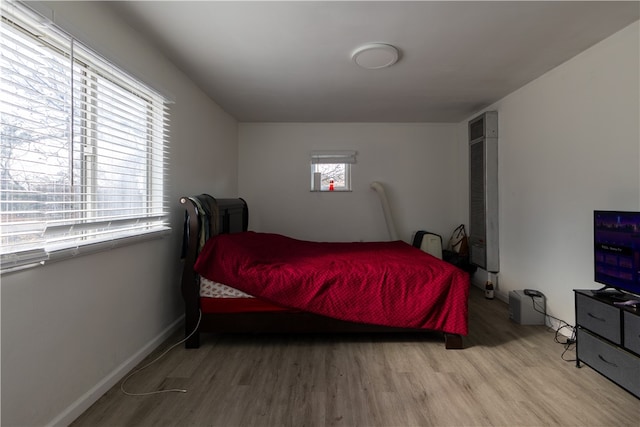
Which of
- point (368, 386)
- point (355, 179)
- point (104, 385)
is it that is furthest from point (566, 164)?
point (104, 385)

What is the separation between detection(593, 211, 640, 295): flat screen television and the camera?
1785mm

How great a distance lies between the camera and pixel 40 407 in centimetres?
139

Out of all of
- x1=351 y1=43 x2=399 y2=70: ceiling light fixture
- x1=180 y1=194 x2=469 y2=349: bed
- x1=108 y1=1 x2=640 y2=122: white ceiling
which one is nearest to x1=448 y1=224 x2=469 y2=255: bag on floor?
x1=108 y1=1 x2=640 y2=122: white ceiling

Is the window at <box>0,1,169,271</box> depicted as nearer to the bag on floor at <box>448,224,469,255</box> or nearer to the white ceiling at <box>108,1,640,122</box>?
the white ceiling at <box>108,1,640,122</box>

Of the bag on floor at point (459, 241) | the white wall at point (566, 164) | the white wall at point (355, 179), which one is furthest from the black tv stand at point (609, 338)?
the white wall at point (355, 179)

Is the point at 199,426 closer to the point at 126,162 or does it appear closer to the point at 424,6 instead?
the point at 126,162

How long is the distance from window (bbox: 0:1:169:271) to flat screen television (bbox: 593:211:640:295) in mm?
3089

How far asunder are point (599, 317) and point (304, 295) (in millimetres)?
1907

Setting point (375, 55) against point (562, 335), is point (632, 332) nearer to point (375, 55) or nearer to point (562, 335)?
point (562, 335)

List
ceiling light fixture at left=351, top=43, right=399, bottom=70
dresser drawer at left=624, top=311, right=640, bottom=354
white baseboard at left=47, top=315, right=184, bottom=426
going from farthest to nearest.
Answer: ceiling light fixture at left=351, top=43, right=399, bottom=70, dresser drawer at left=624, top=311, right=640, bottom=354, white baseboard at left=47, top=315, right=184, bottom=426

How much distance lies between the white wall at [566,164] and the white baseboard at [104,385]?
3.38 m

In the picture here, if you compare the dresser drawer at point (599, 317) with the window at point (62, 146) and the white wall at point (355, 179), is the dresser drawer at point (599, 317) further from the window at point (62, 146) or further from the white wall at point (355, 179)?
the window at point (62, 146)

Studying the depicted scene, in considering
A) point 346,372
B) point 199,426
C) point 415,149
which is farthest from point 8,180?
point 415,149

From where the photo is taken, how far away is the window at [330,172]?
4520mm
